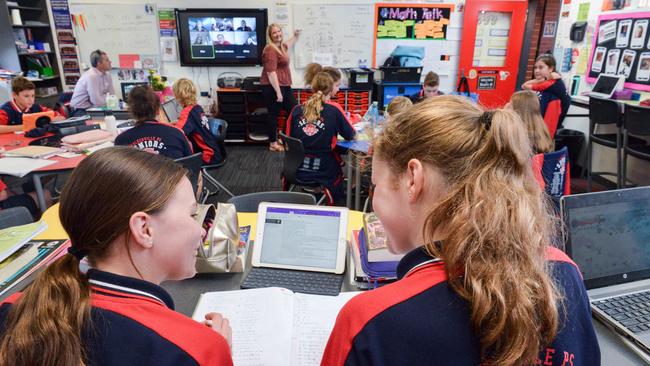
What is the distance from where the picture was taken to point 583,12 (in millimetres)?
4484

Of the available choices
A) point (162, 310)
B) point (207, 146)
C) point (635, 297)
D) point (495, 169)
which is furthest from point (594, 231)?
point (207, 146)

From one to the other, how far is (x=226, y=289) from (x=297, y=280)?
20 centimetres

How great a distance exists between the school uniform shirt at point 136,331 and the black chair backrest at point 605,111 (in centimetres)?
388

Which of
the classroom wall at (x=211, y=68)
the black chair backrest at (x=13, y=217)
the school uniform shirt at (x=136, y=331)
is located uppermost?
the classroom wall at (x=211, y=68)

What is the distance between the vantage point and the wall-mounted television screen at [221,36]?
522 centimetres

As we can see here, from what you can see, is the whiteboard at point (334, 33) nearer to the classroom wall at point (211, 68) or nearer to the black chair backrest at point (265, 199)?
the classroom wall at point (211, 68)

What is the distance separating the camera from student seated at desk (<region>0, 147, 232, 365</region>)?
60cm

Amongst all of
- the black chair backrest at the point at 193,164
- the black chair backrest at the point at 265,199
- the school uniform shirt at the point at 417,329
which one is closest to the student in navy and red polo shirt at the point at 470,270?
the school uniform shirt at the point at 417,329

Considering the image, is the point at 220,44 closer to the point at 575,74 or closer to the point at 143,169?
the point at 575,74

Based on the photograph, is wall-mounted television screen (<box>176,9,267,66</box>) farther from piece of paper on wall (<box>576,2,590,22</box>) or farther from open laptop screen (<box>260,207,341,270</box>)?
open laptop screen (<box>260,207,341,270</box>)

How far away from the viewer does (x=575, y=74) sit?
4.65 metres

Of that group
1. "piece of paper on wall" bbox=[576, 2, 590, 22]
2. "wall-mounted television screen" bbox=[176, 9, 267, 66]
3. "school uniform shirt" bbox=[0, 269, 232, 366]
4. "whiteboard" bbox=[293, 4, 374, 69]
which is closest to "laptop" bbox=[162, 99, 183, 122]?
"wall-mounted television screen" bbox=[176, 9, 267, 66]

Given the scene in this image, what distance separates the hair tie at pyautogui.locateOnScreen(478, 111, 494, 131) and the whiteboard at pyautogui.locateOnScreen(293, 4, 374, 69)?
16.7 feet

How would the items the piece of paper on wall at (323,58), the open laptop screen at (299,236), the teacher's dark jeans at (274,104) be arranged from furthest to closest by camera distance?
1. the piece of paper on wall at (323,58)
2. the teacher's dark jeans at (274,104)
3. the open laptop screen at (299,236)
